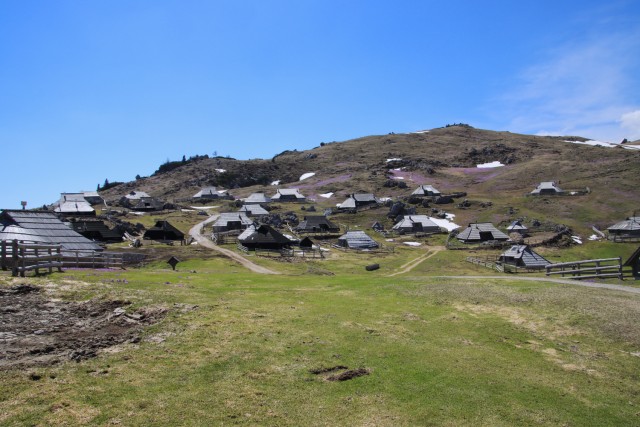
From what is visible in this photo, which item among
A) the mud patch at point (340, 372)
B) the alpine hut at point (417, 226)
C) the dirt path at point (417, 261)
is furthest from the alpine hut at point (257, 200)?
the mud patch at point (340, 372)

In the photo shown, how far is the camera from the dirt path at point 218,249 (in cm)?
6172

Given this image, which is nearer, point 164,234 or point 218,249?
point 218,249

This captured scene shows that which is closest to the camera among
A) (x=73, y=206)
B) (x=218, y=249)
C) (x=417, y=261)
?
(x=417, y=261)

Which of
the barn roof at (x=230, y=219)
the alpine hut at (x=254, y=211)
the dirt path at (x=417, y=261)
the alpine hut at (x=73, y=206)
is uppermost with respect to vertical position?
the alpine hut at (x=73, y=206)

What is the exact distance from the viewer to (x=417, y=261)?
78.2 metres

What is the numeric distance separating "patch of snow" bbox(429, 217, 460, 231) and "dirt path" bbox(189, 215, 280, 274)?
58642 mm

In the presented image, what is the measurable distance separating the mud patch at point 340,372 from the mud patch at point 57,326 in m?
7.13

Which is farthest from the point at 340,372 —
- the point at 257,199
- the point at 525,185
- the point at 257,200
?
the point at 525,185

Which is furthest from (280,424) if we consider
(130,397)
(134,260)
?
(134,260)

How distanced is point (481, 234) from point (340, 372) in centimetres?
9153

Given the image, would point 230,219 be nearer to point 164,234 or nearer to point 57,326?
point 164,234

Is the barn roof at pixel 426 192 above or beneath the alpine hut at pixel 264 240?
above

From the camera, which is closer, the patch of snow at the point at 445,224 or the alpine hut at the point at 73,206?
the patch of snow at the point at 445,224

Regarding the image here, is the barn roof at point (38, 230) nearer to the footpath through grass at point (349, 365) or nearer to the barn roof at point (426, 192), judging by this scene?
the footpath through grass at point (349, 365)
